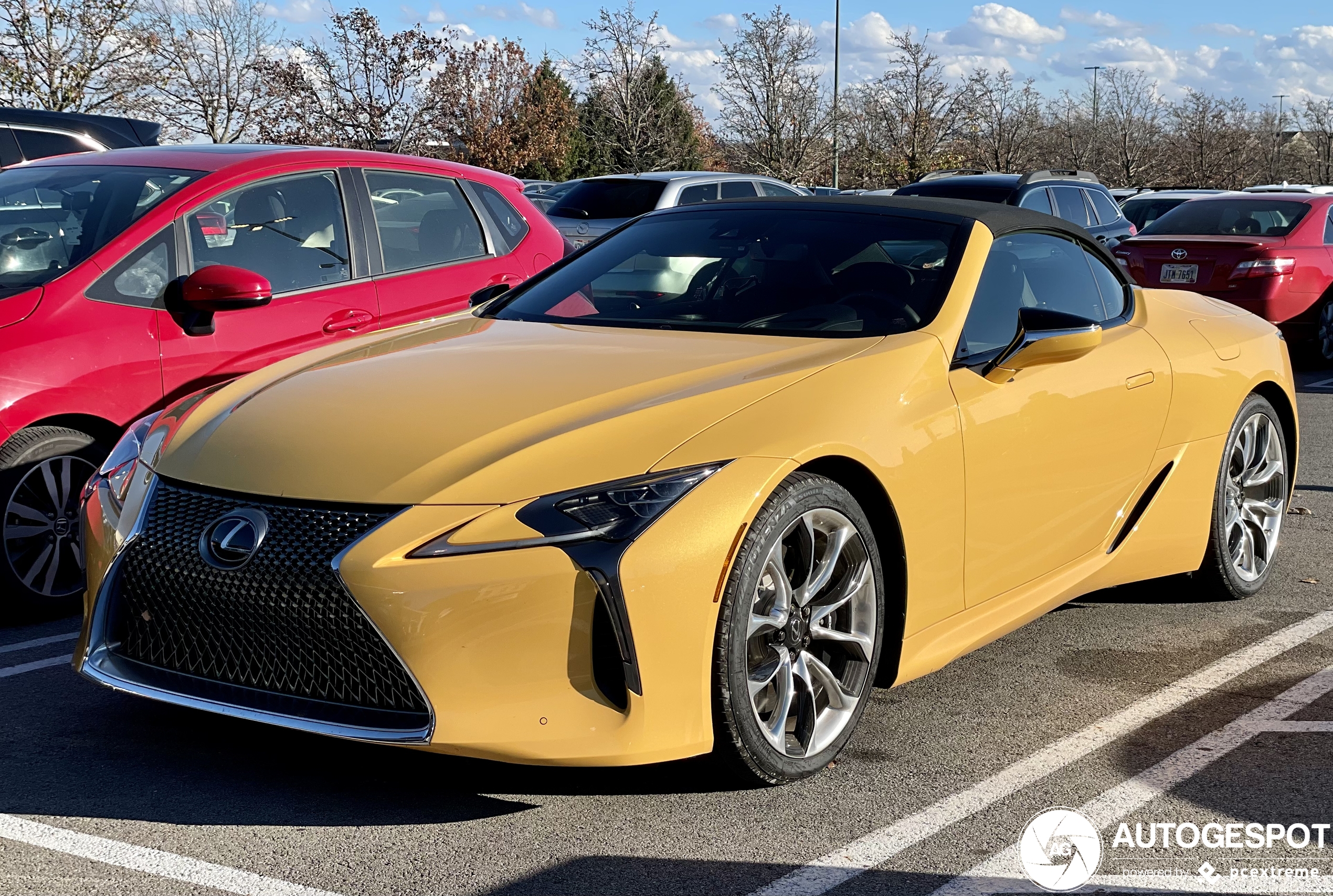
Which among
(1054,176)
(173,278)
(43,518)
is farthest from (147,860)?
(1054,176)

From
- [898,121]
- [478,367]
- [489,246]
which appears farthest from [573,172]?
[478,367]

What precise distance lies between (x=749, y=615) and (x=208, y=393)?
1.80m

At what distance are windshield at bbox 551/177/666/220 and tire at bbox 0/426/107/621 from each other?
33.1 ft

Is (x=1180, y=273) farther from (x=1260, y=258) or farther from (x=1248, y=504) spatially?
(x=1248, y=504)

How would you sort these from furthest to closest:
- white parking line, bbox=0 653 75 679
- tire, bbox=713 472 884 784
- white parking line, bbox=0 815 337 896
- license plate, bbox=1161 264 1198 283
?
license plate, bbox=1161 264 1198 283 < white parking line, bbox=0 653 75 679 < tire, bbox=713 472 884 784 < white parking line, bbox=0 815 337 896

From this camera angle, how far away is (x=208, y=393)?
13.2ft

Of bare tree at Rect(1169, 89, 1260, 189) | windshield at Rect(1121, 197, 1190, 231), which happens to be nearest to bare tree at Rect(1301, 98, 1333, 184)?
bare tree at Rect(1169, 89, 1260, 189)

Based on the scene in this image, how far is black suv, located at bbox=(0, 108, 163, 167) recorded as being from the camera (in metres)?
10.4

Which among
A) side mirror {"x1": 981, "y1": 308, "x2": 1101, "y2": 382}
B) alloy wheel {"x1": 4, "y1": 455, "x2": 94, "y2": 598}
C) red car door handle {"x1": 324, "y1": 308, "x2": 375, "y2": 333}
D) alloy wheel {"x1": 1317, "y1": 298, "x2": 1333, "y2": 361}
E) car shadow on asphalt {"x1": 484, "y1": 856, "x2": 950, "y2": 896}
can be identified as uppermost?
side mirror {"x1": 981, "y1": 308, "x2": 1101, "y2": 382}

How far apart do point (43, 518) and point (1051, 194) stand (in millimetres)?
11176

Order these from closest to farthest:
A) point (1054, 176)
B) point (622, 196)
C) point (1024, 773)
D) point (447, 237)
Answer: point (1024, 773) → point (447, 237) → point (1054, 176) → point (622, 196)

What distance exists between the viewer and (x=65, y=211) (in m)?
5.51

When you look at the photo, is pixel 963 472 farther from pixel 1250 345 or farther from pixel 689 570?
pixel 1250 345

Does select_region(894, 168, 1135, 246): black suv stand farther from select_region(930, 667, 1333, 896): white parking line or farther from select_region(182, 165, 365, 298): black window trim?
select_region(930, 667, 1333, 896): white parking line
